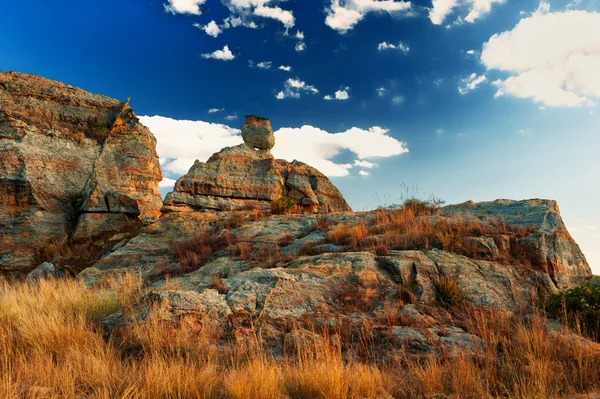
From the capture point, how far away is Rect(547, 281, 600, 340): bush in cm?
713

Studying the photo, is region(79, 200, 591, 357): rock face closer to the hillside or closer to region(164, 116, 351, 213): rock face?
the hillside

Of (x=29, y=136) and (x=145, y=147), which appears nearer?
(x=29, y=136)

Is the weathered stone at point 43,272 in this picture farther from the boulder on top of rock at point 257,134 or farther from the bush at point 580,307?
the bush at point 580,307

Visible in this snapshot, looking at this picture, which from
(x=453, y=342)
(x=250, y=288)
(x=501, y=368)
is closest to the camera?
(x=501, y=368)

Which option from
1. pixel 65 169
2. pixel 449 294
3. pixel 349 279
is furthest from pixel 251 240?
pixel 65 169

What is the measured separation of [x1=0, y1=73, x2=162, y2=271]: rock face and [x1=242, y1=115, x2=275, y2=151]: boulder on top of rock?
7.09 meters

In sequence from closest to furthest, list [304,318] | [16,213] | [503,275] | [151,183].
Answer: [304,318], [503,275], [16,213], [151,183]

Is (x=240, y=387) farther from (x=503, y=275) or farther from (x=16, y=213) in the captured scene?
(x=16, y=213)

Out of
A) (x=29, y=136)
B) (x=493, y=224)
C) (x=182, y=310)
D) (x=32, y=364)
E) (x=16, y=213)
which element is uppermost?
(x=29, y=136)

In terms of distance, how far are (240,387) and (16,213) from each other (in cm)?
1979

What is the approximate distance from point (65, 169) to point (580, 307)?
24.7m

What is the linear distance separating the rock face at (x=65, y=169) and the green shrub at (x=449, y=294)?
1579 cm

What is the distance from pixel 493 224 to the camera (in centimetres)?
1158

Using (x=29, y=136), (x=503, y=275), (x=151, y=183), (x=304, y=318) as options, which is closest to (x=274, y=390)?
(x=304, y=318)
